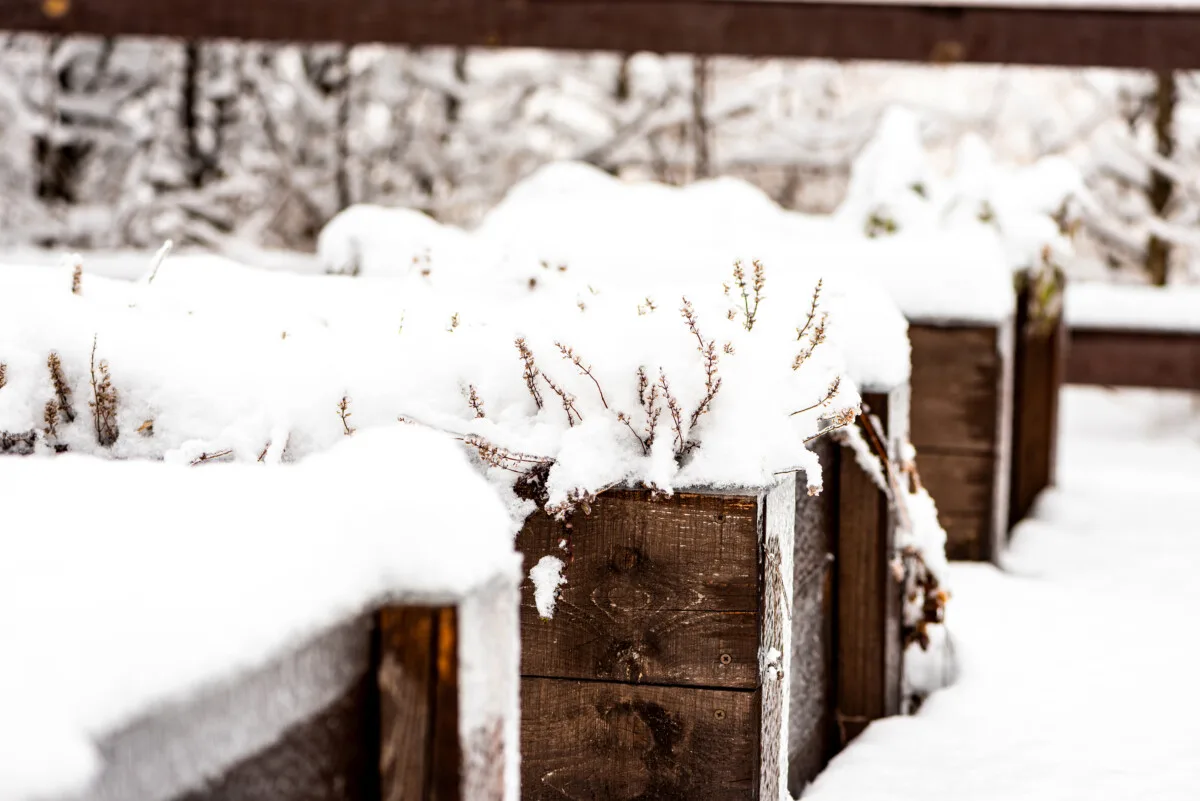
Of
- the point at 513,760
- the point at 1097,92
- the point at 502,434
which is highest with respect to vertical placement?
the point at 1097,92

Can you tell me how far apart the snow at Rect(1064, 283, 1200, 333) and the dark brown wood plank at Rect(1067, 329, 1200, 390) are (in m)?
0.06

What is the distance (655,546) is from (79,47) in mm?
6465

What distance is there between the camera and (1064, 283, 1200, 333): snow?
20.6 feet

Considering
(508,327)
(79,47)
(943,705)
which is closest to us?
(508,327)

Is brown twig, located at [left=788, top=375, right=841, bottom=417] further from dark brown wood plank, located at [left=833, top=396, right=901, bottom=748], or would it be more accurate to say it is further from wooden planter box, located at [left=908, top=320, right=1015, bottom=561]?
wooden planter box, located at [left=908, top=320, right=1015, bottom=561]

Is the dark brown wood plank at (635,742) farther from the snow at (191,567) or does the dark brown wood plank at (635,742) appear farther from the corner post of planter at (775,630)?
the snow at (191,567)

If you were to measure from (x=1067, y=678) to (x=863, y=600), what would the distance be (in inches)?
25.9

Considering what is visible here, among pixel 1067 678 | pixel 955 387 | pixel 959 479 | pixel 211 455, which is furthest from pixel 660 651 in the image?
pixel 959 479

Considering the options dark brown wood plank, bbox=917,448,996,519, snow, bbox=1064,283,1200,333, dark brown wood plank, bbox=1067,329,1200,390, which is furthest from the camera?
snow, bbox=1064,283,1200,333

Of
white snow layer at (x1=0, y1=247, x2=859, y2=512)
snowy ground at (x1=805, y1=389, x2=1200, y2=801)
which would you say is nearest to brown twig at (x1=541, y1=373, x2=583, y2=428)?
white snow layer at (x1=0, y1=247, x2=859, y2=512)

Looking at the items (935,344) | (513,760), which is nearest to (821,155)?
(935,344)

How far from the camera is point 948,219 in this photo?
14.7 feet

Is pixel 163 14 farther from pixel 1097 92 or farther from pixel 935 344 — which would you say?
pixel 1097 92

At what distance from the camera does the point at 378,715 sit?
1060 mm
